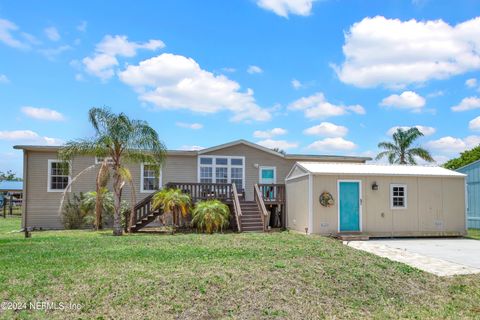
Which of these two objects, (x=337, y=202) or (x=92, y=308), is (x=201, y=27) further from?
(x=92, y=308)

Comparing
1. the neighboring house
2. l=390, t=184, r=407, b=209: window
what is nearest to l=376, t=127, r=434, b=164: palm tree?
the neighboring house

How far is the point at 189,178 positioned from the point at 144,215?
352 centimetres

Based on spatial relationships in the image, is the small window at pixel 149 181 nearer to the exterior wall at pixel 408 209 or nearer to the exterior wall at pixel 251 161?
Answer: the exterior wall at pixel 251 161

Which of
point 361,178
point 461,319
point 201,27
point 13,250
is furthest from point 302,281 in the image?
point 201,27

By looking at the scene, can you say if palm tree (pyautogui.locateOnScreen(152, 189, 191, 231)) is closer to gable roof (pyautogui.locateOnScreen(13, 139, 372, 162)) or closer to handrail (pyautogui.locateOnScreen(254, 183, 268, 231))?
handrail (pyautogui.locateOnScreen(254, 183, 268, 231))

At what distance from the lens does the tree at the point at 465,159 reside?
97.2 ft

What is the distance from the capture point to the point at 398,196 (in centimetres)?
1362

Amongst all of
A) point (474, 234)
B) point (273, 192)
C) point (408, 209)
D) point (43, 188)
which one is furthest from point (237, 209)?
point (474, 234)

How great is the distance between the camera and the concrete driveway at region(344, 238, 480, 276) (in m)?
8.03

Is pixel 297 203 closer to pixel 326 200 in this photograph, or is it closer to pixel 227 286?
pixel 326 200

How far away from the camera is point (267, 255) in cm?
802

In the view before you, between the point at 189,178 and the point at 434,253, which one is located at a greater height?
the point at 189,178

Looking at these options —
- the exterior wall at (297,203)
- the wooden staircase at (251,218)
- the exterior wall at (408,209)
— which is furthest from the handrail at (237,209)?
the exterior wall at (408,209)

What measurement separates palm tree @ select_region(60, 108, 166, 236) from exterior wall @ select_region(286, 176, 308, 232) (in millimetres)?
5247
